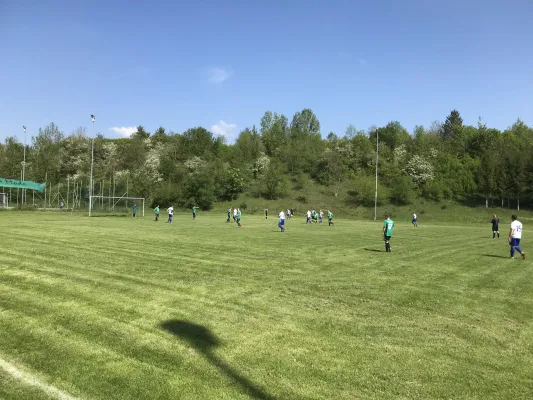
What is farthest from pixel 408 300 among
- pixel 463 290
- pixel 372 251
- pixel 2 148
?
pixel 2 148

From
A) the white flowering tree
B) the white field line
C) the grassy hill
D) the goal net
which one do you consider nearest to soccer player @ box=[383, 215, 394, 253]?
the white field line

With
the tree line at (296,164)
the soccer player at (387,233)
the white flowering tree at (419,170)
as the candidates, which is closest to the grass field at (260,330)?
the soccer player at (387,233)

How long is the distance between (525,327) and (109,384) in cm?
650

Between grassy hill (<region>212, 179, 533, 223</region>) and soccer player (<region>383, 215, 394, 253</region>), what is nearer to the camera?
soccer player (<region>383, 215, 394, 253</region>)

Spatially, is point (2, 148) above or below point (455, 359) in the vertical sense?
above

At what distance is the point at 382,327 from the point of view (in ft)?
20.9

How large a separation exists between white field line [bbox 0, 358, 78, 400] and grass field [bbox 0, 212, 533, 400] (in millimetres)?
54

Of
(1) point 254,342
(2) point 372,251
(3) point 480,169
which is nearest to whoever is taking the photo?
(1) point 254,342

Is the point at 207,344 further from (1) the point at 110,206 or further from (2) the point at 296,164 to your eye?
(2) the point at 296,164

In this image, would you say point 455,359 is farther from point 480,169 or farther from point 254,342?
point 480,169

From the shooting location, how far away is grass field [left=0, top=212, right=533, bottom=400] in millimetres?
4332

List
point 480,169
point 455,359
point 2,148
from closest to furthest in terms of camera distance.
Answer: point 455,359 < point 480,169 < point 2,148

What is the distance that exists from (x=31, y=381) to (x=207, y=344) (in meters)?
2.10

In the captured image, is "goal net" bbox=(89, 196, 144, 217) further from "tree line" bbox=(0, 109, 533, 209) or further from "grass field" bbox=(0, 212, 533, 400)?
"grass field" bbox=(0, 212, 533, 400)
